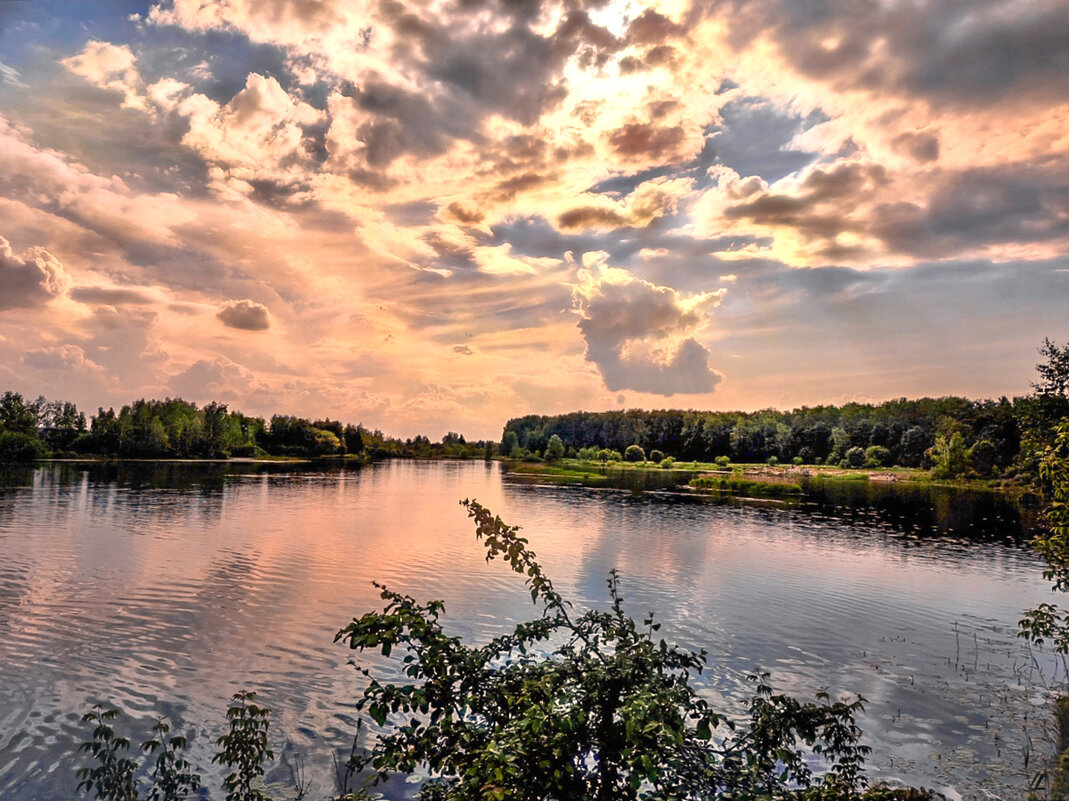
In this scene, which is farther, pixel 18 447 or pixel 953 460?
pixel 18 447

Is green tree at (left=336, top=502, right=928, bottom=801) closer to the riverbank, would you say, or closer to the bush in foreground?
the bush in foreground

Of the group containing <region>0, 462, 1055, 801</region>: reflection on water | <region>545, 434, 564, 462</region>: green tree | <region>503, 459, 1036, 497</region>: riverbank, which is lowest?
<region>0, 462, 1055, 801</region>: reflection on water

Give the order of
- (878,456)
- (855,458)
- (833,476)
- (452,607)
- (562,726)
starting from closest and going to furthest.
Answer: (562,726) → (452,607) → (833,476) → (855,458) → (878,456)

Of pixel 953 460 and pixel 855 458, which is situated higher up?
pixel 953 460

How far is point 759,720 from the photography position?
25.4ft

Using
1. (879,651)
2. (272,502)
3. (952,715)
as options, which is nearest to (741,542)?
(879,651)

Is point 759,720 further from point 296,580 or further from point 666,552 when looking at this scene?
point 666,552

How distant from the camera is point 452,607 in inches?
980

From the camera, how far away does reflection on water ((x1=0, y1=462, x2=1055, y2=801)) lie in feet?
48.1

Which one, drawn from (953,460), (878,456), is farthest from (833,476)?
(878,456)

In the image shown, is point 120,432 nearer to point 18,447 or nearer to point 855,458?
point 18,447

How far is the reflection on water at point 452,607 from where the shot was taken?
48.1ft

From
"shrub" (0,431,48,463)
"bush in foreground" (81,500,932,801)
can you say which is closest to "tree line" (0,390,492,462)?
"shrub" (0,431,48,463)

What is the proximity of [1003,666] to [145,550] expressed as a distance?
136 ft
